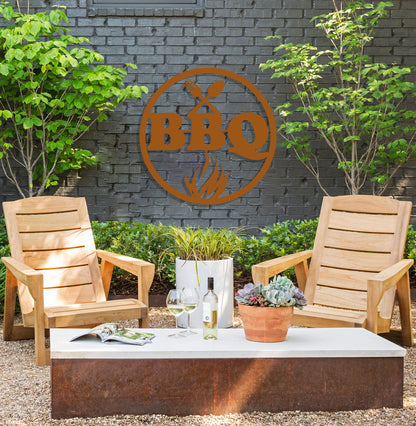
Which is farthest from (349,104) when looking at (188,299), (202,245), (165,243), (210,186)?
(188,299)

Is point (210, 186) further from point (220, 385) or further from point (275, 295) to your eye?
point (220, 385)

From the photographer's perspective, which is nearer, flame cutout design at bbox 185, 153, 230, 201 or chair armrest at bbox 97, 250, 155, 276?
chair armrest at bbox 97, 250, 155, 276

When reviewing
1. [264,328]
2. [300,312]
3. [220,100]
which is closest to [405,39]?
[220,100]

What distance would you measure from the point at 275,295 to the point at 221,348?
11.9 inches

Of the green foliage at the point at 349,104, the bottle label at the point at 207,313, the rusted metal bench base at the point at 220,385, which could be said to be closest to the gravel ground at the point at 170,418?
the rusted metal bench base at the point at 220,385

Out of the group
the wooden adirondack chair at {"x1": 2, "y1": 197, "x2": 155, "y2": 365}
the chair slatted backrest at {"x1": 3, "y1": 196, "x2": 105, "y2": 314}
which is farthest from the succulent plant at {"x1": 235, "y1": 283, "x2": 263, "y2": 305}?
the chair slatted backrest at {"x1": 3, "y1": 196, "x2": 105, "y2": 314}

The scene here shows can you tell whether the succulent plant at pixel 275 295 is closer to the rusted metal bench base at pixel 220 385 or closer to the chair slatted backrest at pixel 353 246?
the rusted metal bench base at pixel 220 385

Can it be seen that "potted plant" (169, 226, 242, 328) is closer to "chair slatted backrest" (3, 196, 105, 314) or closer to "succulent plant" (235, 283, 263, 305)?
"chair slatted backrest" (3, 196, 105, 314)

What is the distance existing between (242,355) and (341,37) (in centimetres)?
327

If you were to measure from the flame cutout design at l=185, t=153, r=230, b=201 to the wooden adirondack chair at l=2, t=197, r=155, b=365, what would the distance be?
157cm

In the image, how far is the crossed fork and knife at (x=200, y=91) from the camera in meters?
5.16

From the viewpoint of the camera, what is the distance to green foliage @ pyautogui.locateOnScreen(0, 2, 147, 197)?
4453 mm

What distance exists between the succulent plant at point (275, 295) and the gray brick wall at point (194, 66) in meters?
2.83

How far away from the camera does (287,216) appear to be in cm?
525
